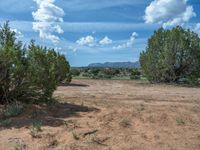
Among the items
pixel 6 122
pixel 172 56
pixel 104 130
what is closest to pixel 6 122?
pixel 6 122

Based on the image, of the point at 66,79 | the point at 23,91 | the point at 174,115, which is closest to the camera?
the point at 174,115

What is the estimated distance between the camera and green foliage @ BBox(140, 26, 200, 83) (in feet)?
105

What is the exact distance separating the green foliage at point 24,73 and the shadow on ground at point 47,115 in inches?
32.5

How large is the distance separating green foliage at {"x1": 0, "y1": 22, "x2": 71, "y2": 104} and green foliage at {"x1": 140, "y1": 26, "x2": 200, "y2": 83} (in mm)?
20149

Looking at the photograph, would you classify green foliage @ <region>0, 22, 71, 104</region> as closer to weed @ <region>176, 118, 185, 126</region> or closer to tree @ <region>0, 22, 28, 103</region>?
tree @ <region>0, 22, 28, 103</region>

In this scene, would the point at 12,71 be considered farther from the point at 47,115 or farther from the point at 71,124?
the point at 71,124

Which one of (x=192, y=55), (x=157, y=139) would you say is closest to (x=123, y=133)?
(x=157, y=139)

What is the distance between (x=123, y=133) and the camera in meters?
8.77

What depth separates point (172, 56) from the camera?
32469 millimetres

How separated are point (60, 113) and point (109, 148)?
3.83 m

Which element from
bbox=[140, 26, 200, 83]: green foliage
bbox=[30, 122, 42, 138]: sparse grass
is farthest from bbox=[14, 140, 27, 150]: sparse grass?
bbox=[140, 26, 200, 83]: green foliage

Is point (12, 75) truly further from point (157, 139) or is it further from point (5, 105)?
point (157, 139)

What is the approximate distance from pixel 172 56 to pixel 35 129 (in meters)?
24.8

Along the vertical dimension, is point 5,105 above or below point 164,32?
below
